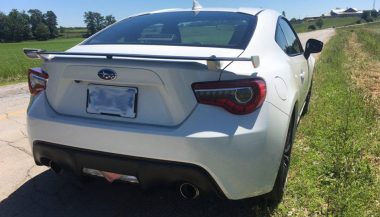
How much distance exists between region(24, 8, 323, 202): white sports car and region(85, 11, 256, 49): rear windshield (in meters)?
0.04

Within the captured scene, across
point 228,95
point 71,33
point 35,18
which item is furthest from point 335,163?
point 35,18

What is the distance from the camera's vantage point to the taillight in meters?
2.93

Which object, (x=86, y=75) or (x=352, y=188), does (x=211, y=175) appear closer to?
(x=86, y=75)

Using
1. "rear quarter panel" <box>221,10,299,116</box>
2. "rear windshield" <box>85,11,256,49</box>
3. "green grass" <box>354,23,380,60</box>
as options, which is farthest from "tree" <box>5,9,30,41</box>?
"rear quarter panel" <box>221,10,299,116</box>

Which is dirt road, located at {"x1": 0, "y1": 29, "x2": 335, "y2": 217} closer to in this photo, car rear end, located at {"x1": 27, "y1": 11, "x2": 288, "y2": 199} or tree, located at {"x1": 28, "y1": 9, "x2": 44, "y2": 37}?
car rear end, located at {"x1": 27, "y1": 11, "x2": 288, "y2": 199}

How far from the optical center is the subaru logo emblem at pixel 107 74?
2.58 metres

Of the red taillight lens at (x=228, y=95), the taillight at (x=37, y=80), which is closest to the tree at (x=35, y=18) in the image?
the taillight at (x=37, y=80)

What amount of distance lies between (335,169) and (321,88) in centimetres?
427

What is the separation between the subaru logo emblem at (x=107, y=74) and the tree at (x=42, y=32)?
299 ft

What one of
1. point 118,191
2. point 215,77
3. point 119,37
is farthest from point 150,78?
point 118,191

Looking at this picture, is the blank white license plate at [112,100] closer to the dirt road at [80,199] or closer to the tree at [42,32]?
the dirt road at [80,199]

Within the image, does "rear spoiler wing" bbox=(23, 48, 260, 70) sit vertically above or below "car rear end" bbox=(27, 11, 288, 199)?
above

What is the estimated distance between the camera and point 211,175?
251 centimetres

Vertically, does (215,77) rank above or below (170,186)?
above
